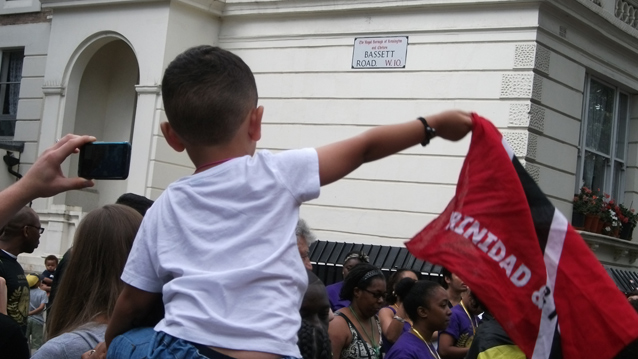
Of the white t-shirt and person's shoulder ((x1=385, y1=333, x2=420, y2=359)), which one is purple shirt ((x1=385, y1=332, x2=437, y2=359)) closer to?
person's shoulder ((x1=385, y1=333, x2=420, y2=359))

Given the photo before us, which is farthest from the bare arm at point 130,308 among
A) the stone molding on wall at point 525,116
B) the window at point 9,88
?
the window at point 9,88

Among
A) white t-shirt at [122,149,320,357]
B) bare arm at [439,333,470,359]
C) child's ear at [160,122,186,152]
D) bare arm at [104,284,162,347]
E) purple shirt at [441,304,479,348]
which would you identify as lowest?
bare arm at [439,333,470,359]

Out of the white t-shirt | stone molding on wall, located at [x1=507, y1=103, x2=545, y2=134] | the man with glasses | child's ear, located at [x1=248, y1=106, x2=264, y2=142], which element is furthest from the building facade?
the white t-shirt

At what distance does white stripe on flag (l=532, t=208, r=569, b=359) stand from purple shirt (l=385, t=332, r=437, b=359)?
2.66 metres

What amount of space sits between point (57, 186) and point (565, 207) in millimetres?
12425

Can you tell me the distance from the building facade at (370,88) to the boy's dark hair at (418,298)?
6399 mm

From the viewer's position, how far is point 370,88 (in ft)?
46.9

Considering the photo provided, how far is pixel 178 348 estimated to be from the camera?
228 centimetres

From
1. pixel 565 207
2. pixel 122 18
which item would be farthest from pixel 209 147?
pixel 122 18

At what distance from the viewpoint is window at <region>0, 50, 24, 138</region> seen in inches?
723

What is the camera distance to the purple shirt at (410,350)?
607 centimetres

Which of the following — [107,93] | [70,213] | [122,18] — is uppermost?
[122,18]

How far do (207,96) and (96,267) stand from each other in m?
1.14

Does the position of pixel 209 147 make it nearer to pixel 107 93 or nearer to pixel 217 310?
pixel 217 310
